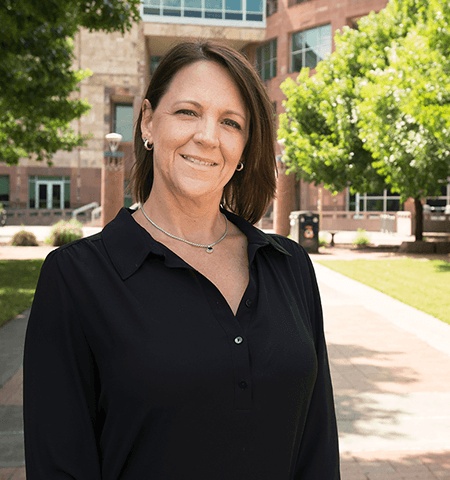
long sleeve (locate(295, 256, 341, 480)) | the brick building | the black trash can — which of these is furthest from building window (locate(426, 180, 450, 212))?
long sleeve (locate(295, 256, 341, 480))

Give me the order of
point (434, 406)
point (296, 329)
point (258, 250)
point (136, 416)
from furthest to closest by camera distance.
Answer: point (434, 406), point (258, 250), point (296, 329), point (136, 416)

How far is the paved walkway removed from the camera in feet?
13.9

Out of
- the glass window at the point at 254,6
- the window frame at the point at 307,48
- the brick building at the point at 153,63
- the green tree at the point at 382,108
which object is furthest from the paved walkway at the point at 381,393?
the glass window at the point at 254,6

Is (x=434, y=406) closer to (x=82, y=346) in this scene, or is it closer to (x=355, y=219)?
(x=82, y=346)

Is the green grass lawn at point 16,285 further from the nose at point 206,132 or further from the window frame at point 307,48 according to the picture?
the window frame at point 307,48

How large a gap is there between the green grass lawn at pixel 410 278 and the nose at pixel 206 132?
8.41 metres

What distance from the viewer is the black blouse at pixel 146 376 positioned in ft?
5.12

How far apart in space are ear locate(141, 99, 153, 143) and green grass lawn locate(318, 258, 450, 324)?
8352mm

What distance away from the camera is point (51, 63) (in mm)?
11734

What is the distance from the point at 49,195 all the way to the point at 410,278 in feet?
117

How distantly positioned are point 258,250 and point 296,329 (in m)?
0.33

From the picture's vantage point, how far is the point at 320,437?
1.90 metres

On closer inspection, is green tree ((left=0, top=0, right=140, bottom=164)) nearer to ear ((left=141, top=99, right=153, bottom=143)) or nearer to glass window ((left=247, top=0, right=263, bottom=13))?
ear ((left=141, top=99, right=153, bottom=143))

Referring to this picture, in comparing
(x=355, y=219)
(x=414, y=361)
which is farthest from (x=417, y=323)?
(x=355, y=219)
